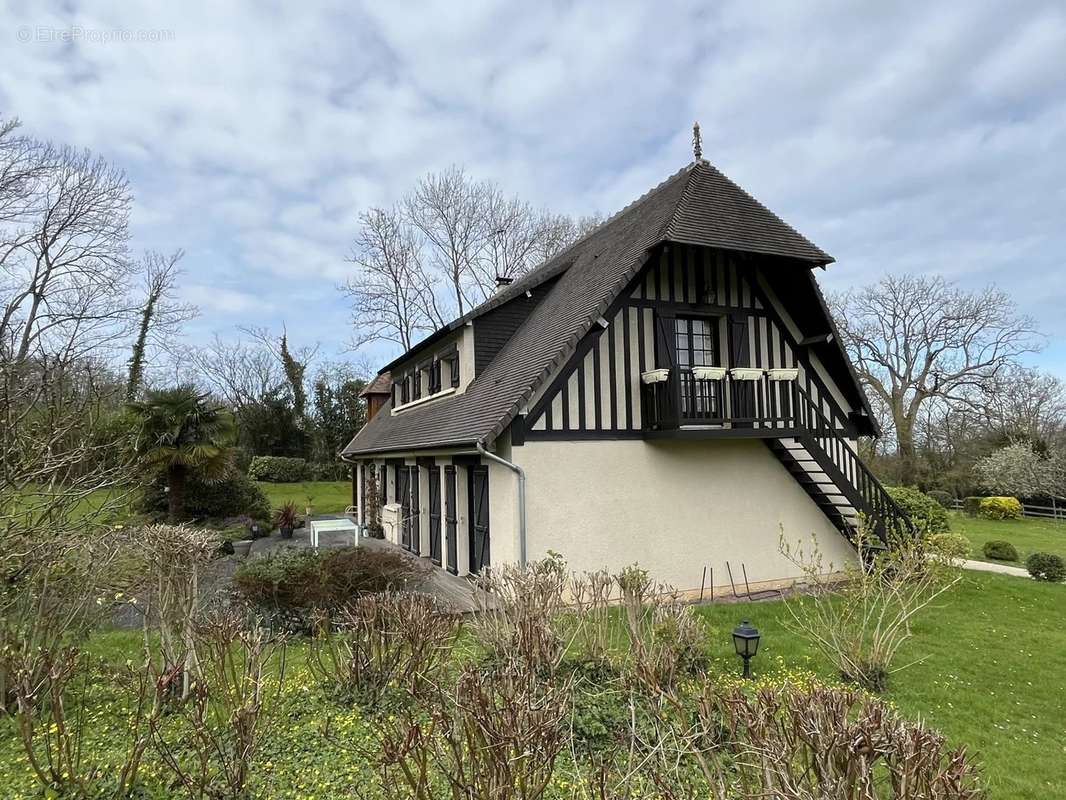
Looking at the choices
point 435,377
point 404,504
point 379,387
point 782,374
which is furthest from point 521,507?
point 379,387

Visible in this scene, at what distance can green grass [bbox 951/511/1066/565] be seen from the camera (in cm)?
1658

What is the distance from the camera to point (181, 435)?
50.8 ft

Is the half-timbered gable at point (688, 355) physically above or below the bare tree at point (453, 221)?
below

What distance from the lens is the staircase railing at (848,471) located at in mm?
9945

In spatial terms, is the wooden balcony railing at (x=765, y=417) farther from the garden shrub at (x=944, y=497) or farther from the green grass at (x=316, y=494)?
the garden shrub at (x=944, y=497)

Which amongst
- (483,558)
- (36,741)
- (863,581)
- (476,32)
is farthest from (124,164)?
(863,581)

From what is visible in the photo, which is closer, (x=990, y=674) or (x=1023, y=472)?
(x=990, y=674)

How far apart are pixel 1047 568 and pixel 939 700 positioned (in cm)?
922

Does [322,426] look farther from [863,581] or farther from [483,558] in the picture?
[863,581]

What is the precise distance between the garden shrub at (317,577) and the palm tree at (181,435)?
9660mm

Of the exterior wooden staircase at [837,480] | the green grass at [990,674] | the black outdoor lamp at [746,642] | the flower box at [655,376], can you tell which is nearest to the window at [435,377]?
the flower box at [655,376]

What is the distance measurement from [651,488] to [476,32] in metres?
7.30

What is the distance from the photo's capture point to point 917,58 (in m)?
7.39

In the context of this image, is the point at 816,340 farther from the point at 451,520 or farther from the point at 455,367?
the point at 451,520
